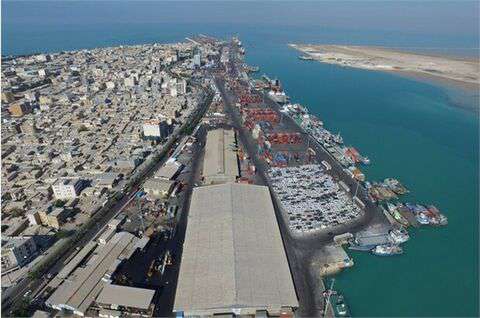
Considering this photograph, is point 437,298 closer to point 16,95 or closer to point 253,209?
point 253,209

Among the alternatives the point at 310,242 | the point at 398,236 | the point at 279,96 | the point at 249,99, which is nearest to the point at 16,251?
the point at 310,242

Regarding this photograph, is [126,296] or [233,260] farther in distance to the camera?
[233,260]

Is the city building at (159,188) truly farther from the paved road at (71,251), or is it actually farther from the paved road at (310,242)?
the paved road at (310,242)

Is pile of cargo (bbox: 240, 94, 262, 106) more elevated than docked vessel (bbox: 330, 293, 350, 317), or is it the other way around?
pile of cargo (bbox: 240, 94, 262, 106)

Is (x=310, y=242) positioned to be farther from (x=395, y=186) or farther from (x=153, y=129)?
(x=153, y=129)

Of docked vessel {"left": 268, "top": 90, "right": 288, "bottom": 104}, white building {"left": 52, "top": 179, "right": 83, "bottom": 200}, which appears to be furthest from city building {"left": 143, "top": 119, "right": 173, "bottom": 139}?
docked vessel {"left": 268, "top": 90, "right": 288, "bottom": 104}

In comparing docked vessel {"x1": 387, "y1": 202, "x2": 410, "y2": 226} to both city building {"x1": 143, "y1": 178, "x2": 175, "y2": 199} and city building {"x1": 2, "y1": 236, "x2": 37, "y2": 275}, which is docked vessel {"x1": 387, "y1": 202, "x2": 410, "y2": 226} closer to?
city building {"x1": 143, "y1": 178, "x2": 175, "y2": 199}

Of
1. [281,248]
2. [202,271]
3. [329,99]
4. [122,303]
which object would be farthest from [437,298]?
[329,99]
